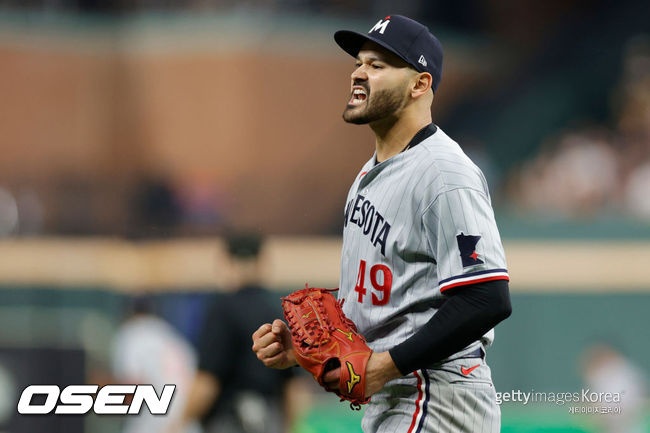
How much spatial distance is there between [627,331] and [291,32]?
275 centimetres

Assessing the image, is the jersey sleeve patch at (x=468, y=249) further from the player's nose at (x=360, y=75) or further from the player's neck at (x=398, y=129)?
the player's nose at (x=360, y=75)

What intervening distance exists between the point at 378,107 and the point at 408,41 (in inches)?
6.0

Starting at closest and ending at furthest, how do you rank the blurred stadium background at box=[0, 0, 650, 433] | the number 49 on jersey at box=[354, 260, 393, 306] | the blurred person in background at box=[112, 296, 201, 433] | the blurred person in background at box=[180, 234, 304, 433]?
the number 49 on jersey at box=[354, 260, 393, 306] → the blurred person in background at box=[180, 234, 304, 433] → the blurred person in background at box=[112, 296, 201, 433] → the blurred stadium background at box=[0, 0, 650, 433]

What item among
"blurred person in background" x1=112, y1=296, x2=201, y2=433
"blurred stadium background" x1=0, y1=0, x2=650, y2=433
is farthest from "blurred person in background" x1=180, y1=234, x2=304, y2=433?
"blurred person in background" x1=112, y1=296, x2=201, y2=433

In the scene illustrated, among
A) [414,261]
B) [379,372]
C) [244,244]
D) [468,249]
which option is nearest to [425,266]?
[414,261]

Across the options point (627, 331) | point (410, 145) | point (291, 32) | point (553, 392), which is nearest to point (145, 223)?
point (291, 32)

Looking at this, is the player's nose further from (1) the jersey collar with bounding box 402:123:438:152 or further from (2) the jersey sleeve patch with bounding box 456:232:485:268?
(2) the jersey sleeve patch with bounding box 456:232:485:268

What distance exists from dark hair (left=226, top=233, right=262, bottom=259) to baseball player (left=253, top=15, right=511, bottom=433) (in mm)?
1887

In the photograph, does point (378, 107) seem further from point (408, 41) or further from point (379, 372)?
point (379, 372)

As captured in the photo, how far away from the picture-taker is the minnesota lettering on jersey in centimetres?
180

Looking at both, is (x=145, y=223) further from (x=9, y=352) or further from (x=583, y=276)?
(x=583, y=276)

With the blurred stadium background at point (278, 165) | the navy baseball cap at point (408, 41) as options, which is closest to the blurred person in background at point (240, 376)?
the blurred stadium background at point (278, 165)

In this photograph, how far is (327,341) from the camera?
1.75m

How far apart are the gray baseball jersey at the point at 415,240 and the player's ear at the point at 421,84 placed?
79 mm
